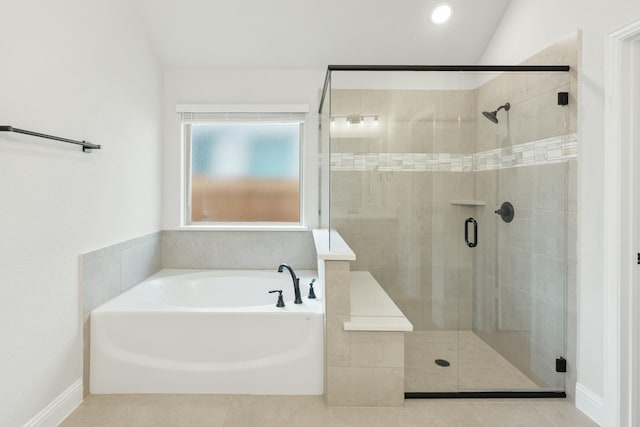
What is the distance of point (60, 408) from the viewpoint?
1920 millimetres

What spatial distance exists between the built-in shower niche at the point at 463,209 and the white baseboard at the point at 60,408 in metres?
1.74

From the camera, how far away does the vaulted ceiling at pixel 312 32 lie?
282 cm

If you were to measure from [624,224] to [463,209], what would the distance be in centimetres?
78

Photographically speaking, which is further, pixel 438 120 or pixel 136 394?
pixel 438 120

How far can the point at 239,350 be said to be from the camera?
219cm

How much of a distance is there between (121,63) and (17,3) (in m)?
0.95

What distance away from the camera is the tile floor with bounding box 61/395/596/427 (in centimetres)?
192

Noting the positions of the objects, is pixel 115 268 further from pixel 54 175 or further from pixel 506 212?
pixel 506 212

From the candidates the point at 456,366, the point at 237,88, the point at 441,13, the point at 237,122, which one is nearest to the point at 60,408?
the point at 456,366

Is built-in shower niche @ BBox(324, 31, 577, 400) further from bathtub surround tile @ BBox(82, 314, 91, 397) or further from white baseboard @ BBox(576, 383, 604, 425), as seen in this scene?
bathtub surround tile @ BBox(82, 314, 91, 397)

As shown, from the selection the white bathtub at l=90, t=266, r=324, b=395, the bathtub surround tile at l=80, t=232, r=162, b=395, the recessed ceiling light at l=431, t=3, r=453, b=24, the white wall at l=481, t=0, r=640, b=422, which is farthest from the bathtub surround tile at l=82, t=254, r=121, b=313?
the recessed ceiling light at l=431, t=3, r=453, b=24

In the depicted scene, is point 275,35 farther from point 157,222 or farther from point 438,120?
point 157,222

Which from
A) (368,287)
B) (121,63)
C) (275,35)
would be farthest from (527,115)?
(121,63)

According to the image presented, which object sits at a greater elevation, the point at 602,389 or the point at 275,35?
the point at 275,35
